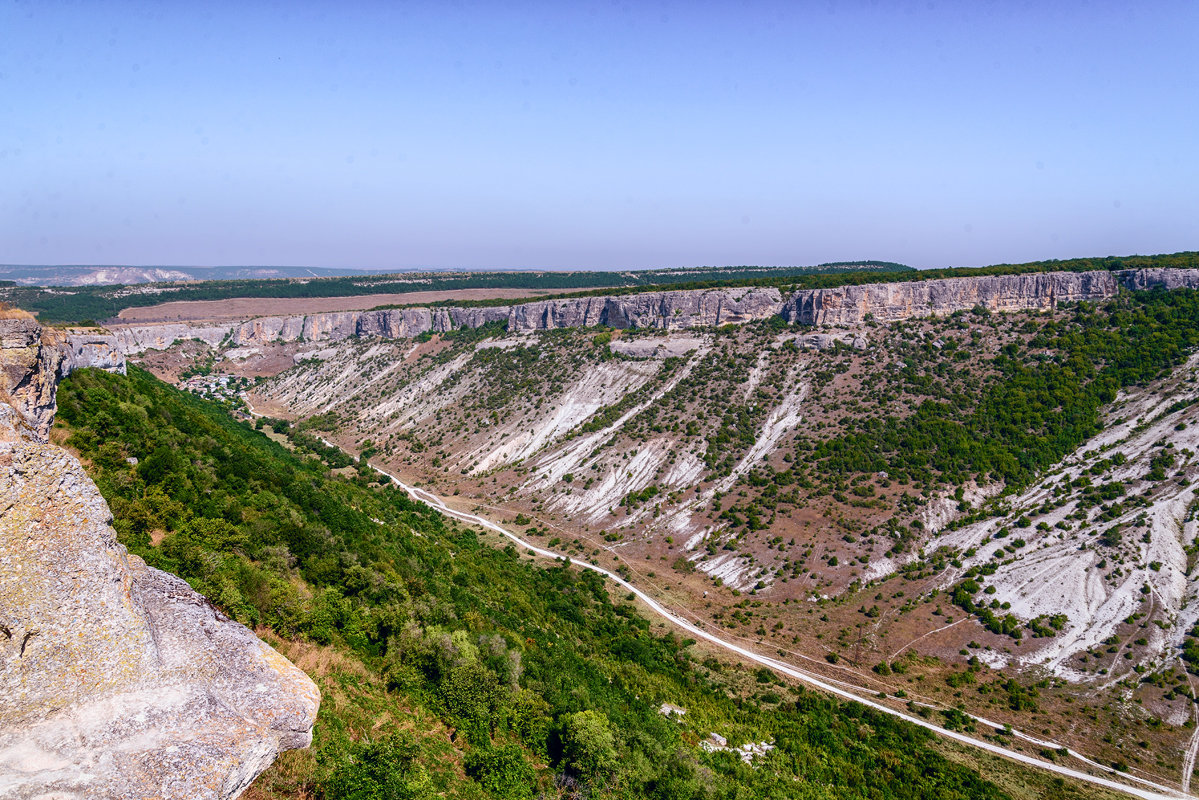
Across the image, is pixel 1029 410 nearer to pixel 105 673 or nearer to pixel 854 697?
pixel 854 697

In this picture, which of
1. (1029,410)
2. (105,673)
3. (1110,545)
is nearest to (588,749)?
(105,673)

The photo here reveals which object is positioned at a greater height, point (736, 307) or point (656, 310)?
point (736, 307)

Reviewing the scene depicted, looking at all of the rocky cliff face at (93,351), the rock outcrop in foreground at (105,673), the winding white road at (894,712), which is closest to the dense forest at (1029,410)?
the winding white road at (894,712)

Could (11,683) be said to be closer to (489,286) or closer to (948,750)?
(948,750)

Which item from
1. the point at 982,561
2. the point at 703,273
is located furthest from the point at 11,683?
the point at 703,273

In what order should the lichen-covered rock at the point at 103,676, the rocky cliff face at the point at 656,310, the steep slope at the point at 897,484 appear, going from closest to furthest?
the lichen-covered rock at the point at 103,676
the steep slope at the point at 897,484
the rocky cliff face at the point at 656,310

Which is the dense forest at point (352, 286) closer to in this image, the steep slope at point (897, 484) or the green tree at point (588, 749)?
the steep slope at point (897, 484)
